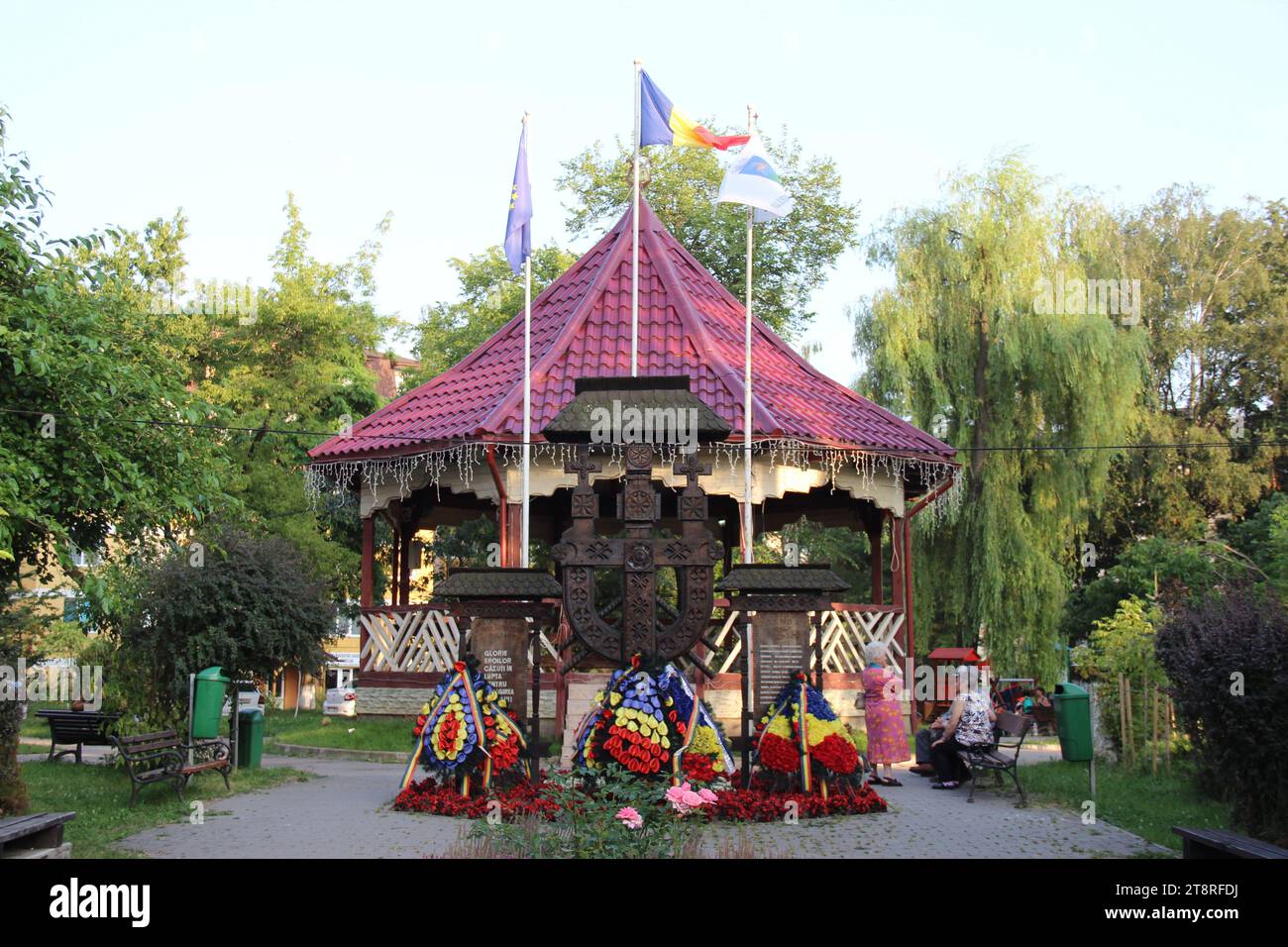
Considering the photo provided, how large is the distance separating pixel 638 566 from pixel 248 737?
682 centimetres

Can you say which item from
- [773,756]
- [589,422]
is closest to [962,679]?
[773,756]

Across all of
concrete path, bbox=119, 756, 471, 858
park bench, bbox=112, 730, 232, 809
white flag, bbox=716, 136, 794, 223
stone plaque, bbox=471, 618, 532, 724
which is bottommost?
concrete path, bbox=119, 756, 471, 858

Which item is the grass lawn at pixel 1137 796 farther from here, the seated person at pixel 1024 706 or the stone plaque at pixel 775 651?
the seated person at pixel 1024 706

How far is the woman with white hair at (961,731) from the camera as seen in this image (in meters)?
14.1

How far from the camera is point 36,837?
367 inches

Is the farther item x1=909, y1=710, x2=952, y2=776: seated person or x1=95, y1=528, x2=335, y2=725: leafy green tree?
x1=95, y1=528, x2=335, y2=725: leafy green tree

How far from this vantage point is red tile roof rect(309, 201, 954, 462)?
64.0 feet

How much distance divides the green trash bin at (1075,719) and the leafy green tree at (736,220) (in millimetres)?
19911

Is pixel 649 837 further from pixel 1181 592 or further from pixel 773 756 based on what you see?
pixel 1181 592

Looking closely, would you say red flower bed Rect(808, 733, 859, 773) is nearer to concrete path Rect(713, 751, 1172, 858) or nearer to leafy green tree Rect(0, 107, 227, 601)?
concrete path Rect(713, 751, 1172, 858)

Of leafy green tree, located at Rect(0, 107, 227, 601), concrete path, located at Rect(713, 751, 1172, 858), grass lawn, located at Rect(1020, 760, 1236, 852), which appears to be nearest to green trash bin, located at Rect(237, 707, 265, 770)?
leafy green tree, located at Rect(0, 107, 227, 601)

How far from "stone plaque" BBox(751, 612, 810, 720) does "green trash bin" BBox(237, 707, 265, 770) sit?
704 centimetres

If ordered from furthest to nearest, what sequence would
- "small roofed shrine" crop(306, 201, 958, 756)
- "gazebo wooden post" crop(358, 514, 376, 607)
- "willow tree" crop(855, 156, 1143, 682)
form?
"willow tree" crop(855, 156, 1143, 682) → "gazebo wooden post" crop(358, 514, 376, 607) → "small roofed shrine" crop(306, 201, 958, 756)
